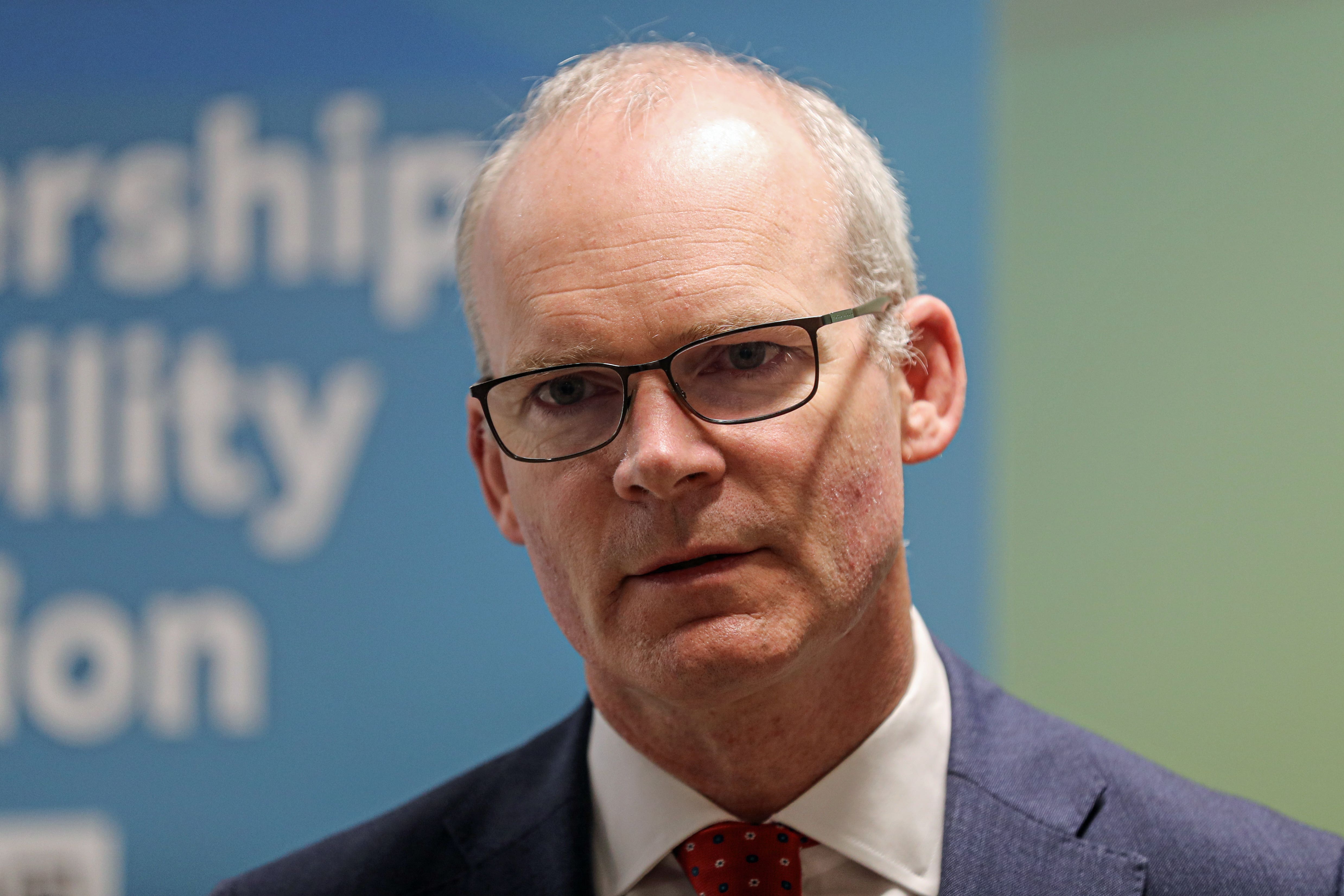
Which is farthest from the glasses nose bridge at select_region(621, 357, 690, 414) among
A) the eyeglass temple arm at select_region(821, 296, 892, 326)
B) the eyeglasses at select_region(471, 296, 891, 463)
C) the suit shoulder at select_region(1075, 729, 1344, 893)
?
the suit shoulder at select_region(1075, 729, 1344, 893)

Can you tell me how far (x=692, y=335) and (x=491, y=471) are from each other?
0.52 meters

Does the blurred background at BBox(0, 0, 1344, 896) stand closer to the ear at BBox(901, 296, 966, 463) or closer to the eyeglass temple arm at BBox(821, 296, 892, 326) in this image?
the ear at BBox(901, 296, 966, 463)

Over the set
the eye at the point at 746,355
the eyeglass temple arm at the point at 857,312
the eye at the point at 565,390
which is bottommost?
the eye at the point at 565,390

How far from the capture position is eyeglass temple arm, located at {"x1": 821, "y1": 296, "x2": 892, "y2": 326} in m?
1.43

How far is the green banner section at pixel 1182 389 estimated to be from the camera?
2248 millimetres

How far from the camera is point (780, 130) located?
5.05 ft

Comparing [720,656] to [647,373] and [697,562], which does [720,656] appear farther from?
[647,373]

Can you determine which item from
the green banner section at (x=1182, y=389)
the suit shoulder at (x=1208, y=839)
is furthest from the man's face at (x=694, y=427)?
the green banner section at (x=1182, y=389)

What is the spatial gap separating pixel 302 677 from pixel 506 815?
3.59 feet

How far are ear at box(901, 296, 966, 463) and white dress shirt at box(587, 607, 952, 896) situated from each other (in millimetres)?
361

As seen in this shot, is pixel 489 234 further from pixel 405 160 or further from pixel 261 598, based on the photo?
pixel 261 598

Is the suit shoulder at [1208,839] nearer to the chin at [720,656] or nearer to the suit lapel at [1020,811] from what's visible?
the suit lapel at [1020,811]

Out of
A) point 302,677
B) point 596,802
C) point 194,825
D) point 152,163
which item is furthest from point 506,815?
point 152,163

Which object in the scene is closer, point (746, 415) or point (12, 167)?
point (746, 415)
